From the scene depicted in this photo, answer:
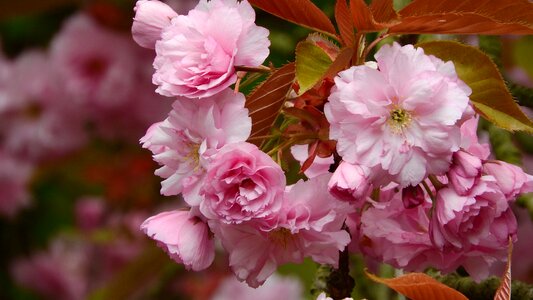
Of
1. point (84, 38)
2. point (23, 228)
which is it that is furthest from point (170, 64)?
point (23, 228)

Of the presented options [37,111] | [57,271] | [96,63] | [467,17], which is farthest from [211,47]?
[57,271]

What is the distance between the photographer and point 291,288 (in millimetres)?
1781

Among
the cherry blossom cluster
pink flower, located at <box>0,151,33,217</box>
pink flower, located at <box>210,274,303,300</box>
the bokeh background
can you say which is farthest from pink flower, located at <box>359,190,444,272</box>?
pink flower, located at <box>0,151,33,217</box>

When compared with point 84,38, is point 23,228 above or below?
below

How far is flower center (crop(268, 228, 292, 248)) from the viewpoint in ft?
2.21

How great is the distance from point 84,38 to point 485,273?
4.41 feet

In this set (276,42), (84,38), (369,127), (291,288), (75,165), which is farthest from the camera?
(75,165)

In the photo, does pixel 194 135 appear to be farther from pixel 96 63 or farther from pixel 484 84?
pixel 96 63

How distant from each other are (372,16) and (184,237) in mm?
181

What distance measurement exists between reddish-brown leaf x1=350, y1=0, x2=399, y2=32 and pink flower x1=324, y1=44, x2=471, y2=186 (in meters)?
0.02

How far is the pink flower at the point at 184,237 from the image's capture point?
2.18ft

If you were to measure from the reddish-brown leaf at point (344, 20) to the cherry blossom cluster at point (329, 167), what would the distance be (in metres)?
0.02

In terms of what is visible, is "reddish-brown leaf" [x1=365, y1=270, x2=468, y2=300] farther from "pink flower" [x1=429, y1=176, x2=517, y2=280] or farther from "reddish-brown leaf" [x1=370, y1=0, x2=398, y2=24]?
"reddish-brown leaf" [x1=370, y1=0, x2=398, y2=24]

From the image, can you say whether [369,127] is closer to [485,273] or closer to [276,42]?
[485,273]
